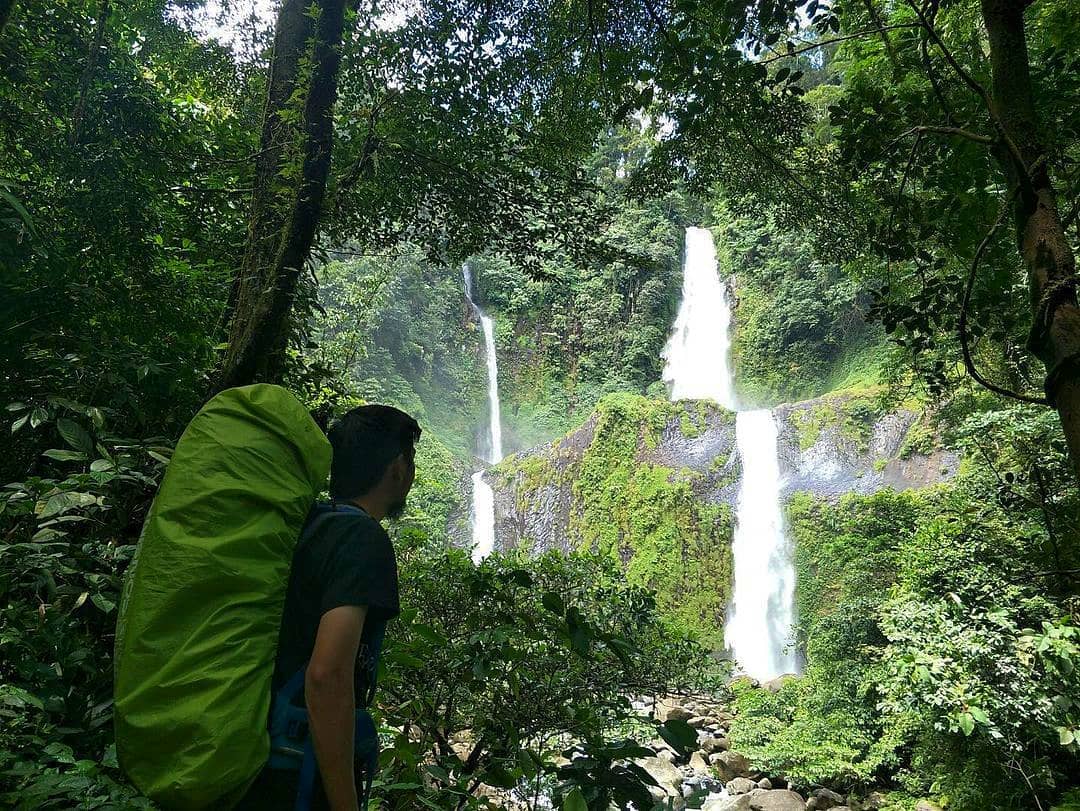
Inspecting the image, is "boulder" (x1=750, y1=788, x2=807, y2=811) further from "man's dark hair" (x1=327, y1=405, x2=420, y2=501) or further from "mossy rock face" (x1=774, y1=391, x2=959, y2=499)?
"mossy rock face" (x1=774, y1=391, x2=959, y2=499)

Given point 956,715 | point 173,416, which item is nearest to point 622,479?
point 956,715

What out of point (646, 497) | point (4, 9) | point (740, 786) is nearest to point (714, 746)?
point (740, 786)

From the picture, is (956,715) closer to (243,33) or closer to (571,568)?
(571,568)

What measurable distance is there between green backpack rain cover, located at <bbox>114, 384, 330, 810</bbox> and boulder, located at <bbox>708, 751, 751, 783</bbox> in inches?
318

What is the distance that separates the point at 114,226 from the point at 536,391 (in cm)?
2234

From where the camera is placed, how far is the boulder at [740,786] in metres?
7.10

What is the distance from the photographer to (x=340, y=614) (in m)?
1.10

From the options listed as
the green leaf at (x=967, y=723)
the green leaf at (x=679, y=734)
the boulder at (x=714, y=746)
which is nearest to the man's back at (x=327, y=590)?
the green leaf at (x=679, y=734)

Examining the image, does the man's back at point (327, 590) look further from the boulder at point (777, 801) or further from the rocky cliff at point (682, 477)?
the rocky cliff at point (682, 477)

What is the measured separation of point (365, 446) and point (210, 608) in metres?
0.45

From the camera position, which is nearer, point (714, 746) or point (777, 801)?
point (777, 801)

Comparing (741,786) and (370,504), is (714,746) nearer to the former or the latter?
(741,786)

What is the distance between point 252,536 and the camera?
1.06 metres

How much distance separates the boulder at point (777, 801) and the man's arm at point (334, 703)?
6858mm
